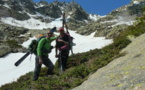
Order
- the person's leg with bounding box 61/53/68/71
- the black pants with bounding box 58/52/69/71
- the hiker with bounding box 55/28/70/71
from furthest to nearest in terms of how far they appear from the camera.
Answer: the person's leg with bounding box 61/53/68/71 < the black pants with bounding box 58/52/69/71 < the hiker with bounding box 55/28/70/71

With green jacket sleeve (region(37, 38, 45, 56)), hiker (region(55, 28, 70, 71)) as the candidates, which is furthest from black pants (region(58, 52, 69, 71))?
green jacket sleeve (region(37, 38, 45, 56))

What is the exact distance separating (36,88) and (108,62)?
9.86ft

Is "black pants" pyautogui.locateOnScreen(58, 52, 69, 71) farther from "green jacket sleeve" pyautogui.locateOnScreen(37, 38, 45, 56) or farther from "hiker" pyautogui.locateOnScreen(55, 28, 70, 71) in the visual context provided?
"green jacket sleeve" pyautogui.locateOnScreen(37, 38, 45, 56)

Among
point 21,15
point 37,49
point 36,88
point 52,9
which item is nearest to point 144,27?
point 37,49

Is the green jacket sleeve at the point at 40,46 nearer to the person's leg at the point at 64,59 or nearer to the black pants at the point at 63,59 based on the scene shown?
the black pants at the point at 63,59

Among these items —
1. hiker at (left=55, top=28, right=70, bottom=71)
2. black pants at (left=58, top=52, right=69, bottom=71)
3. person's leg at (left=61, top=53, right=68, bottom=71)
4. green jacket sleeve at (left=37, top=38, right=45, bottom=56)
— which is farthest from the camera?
person's leg at (left=61, top=53, right=68, bottom=71)

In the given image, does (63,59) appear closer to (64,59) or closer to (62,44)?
(64,59)

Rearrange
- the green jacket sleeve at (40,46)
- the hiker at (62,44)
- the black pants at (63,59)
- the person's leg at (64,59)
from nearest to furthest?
the green jacket sleeve at (40,46) < the hiker at (62,44) < the black pants at (63,59) < the person's leg at (64,59)

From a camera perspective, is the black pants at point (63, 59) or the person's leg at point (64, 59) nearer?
the black pants at point (63, 59)

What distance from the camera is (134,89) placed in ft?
15.0

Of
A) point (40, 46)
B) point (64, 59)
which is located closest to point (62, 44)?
point (64, 59)

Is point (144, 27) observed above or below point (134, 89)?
above

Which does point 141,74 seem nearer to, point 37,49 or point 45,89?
point 45,89

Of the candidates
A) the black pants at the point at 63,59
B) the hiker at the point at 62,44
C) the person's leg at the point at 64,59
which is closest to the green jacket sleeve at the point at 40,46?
the hiker at the point at 62,44
